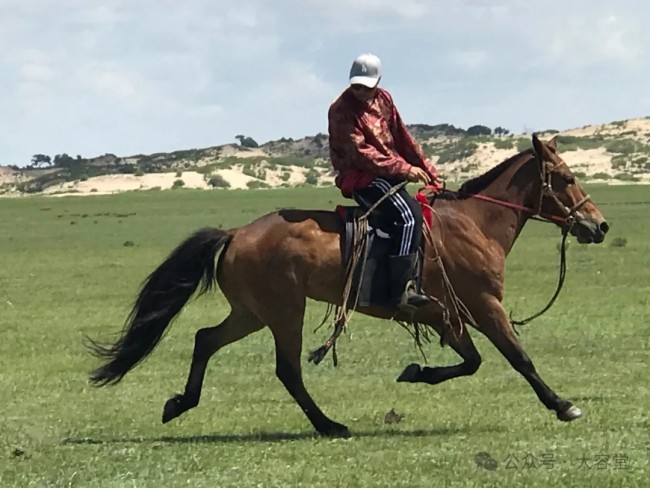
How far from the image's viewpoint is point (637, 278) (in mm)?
21375

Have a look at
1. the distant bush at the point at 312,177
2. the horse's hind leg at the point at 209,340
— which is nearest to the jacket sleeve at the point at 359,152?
the horse's hind leg at the point at 209,340

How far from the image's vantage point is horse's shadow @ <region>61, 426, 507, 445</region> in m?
9.23

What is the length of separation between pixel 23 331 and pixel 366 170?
8.03 metres

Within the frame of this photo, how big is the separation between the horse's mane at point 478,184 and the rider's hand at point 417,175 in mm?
277

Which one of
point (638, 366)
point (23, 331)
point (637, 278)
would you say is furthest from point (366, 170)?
point (637, 278)

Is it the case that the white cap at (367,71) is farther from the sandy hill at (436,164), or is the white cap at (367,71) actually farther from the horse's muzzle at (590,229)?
the sandy hill at (436,164)

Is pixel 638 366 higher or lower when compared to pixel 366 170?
lower

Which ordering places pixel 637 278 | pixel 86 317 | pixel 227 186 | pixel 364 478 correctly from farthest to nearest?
1. pixel 227 186
2. pixel 637 278
3. pixel 86 317
4. pixel 364 478

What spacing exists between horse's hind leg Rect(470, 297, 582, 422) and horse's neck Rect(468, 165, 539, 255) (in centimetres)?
60

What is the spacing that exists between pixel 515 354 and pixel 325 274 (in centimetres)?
152

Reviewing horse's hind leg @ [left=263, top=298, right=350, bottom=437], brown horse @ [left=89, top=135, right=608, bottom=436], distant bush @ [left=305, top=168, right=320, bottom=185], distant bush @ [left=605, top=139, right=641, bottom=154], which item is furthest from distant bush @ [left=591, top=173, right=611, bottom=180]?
horse's hind leg @ [left=263, top=298, right=350, bottom=437]

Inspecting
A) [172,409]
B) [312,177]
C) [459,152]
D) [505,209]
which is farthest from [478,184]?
[459,152]

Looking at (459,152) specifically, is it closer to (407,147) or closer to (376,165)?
(407,147)

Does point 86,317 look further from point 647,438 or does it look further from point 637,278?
point 647,438
